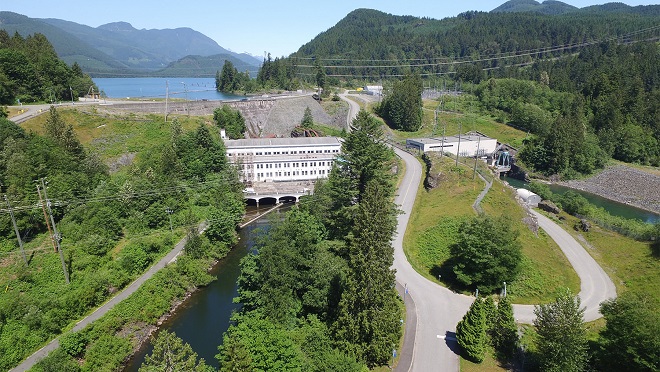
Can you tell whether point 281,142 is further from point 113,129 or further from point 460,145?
point 460,145

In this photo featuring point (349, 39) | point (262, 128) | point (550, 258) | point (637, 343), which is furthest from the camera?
point (349, 39)

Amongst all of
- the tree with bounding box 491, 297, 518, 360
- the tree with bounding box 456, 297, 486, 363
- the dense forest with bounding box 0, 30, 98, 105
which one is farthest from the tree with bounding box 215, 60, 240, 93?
the tree with bounding box 456, 297, 486, 363

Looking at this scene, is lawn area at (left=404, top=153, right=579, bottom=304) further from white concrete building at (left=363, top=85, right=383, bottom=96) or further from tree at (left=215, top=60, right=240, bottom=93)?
tree at (left=215, top=60, right=240, bottom=93)

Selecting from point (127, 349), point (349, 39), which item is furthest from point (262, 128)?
point (349, 39)

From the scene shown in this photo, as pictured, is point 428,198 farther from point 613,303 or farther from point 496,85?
point 496,85

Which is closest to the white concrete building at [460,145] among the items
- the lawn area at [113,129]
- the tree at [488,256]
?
the tree at [488,256]

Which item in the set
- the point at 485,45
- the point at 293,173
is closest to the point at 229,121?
the point at 293,173
